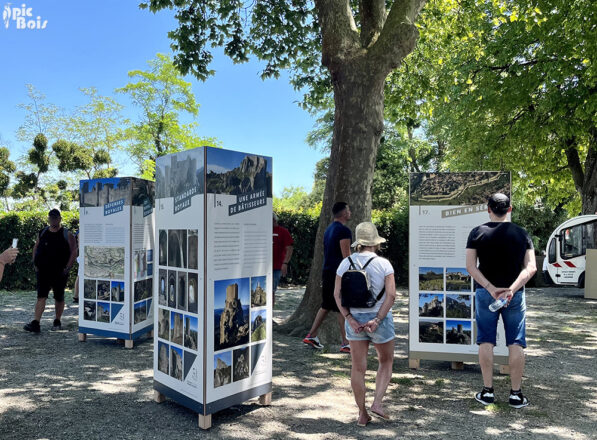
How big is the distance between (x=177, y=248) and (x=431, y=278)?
3.33 metres

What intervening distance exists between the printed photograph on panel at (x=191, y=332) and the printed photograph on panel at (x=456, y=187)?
330 centimetres

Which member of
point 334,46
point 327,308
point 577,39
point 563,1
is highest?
point 563,1

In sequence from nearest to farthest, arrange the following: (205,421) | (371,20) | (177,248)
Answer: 1. (205,421)
2. (177,248)
3. (371,20)

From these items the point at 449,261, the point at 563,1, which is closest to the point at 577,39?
the point at 563,1

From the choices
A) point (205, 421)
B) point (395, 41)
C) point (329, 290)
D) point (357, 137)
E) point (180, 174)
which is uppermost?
point (395, 41)

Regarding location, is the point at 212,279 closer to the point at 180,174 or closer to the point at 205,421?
the point at 180,174

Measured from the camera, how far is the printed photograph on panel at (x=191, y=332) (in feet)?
14.7

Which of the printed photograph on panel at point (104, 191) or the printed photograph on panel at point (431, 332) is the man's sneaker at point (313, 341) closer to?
the printed photograph on panel at point (431, 332)

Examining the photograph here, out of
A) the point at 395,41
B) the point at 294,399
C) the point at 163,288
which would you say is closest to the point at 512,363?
the point at 294,399

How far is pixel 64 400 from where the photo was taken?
5.18 meters

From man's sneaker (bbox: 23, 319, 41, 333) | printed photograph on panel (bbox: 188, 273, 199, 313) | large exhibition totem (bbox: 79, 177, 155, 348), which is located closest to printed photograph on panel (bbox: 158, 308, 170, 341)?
printed photograph on panel (bbox: 188, 273, 199, 313)

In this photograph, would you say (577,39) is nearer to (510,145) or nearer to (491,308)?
(510,145)

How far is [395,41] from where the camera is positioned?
26.8 ft

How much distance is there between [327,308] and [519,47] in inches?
591
